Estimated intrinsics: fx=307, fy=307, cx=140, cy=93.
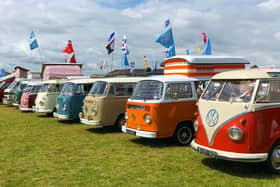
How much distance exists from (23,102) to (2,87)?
351 inches

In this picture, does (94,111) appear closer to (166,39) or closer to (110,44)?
(166,39)

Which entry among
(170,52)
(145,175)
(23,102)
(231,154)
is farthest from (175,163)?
(23,102)

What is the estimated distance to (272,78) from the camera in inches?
249

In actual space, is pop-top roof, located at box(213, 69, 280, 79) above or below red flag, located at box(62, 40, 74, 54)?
below

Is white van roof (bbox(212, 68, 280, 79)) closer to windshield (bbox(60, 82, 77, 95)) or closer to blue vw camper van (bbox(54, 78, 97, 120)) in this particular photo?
blue vw camper van (bbox(54, 78, 97, 120))

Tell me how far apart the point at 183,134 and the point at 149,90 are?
1.68 m

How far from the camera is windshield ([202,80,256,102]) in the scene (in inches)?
248

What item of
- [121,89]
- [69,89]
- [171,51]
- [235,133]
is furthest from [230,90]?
[171,51]

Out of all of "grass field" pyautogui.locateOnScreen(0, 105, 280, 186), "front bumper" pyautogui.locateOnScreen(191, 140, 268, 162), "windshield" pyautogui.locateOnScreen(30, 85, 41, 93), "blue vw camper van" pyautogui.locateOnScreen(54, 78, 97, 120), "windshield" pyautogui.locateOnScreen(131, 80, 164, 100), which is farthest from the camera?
"windshield" pyautogui.locateOnScreen(30, 85, 41, 93)

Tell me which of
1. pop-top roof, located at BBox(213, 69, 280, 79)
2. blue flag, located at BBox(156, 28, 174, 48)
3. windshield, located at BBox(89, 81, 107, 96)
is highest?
blue flag, located at BBox(156, 28, 174, 48)

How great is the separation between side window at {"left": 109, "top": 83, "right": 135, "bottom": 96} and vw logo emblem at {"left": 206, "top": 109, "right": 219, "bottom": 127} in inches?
217

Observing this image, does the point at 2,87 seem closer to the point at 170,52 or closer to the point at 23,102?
the point at 23,102

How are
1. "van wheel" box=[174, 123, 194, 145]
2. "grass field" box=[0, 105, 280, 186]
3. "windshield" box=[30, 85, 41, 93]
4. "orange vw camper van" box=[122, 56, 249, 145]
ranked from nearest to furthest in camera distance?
"grass field" box=[0, 105, 280, 186]
"orange vw camper van" box=[122, 56, 249, 145]
"van wheel" box=[174, 123, 194, 145]
"windshield" box=[30, 85, 41, 93]

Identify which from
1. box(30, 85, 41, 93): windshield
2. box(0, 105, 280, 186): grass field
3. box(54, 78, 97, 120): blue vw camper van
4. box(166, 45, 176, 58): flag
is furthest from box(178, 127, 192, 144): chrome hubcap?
box(30, 85, 41, 93): windshield
